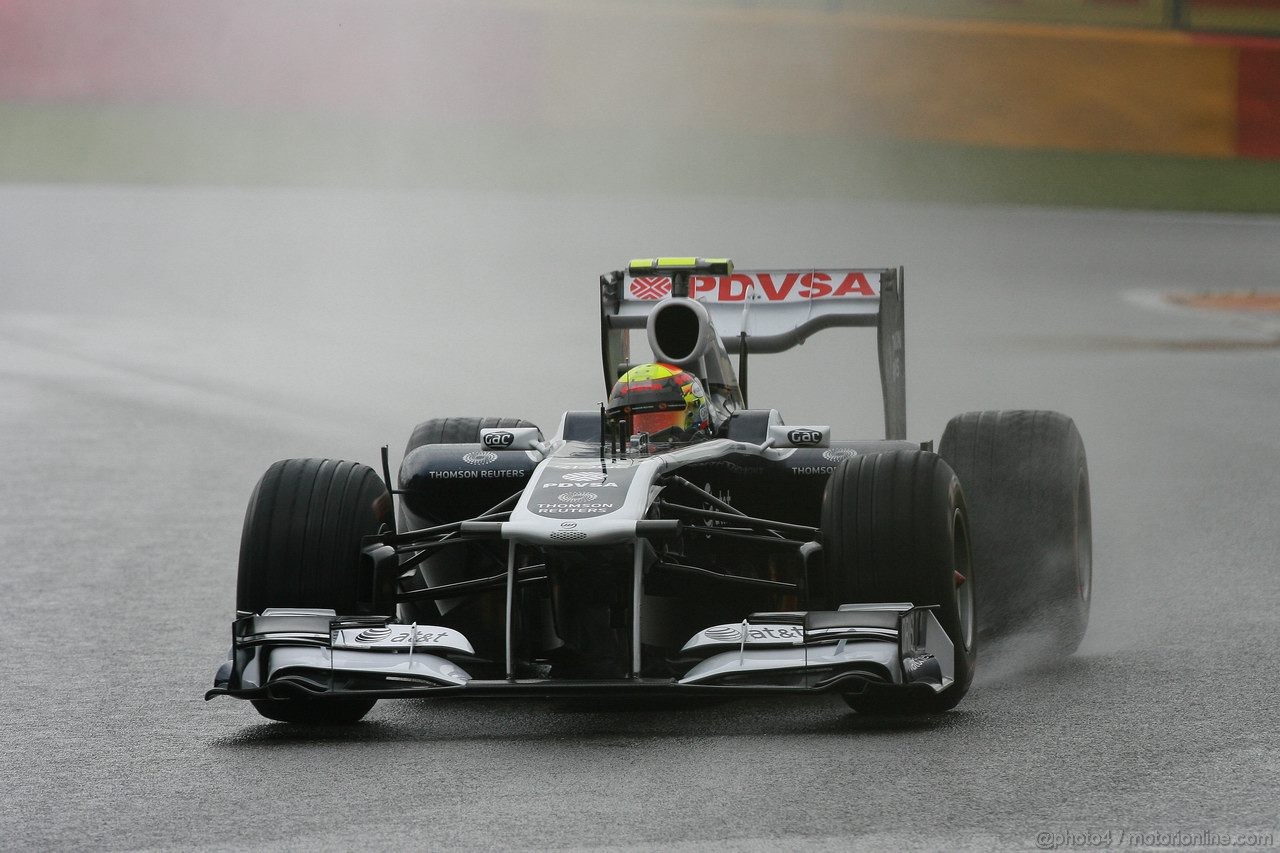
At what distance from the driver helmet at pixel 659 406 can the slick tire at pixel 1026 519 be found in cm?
145

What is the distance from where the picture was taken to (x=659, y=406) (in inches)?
349

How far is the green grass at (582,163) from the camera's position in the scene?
29.6 m

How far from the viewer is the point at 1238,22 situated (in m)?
30.4

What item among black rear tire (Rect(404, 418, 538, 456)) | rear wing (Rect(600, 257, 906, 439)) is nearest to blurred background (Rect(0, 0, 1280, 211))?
rear wing (Rect(600, 257, 906, 439))

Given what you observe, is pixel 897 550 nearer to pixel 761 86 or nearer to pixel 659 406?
Answer: pixel 659 406

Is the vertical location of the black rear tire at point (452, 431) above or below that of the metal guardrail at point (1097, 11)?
below

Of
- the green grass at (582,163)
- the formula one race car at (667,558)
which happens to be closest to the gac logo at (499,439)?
the formula one race car at (667,558)

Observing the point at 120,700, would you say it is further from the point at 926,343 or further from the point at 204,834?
the point at 926,343

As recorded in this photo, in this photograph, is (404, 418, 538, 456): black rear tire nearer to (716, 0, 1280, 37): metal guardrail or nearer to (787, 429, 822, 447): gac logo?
(787, 429, 822, 447): gac logo

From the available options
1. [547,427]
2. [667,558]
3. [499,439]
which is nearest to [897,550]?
[667,558]

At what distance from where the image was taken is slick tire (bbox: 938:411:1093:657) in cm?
953

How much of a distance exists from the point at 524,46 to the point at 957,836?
974 inches

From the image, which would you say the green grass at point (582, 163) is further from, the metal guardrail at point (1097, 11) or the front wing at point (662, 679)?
the front wing at point (662, 679)

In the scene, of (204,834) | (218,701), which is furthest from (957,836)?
(218,701)
